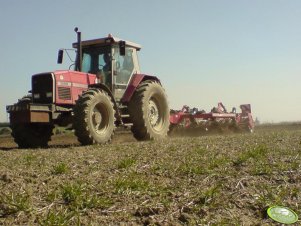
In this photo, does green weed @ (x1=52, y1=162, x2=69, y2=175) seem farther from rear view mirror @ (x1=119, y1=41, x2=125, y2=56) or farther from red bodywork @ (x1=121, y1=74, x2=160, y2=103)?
red bodywork @ (x1=121, y1=74, x2=160, y2=103)

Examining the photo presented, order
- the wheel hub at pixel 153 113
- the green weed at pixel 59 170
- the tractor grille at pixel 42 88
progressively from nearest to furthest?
the green weed at pixel 59 170 < the tractor grille at pixel 42 88 < the wheel hub at pixel 153 113

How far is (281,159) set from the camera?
19.6ft

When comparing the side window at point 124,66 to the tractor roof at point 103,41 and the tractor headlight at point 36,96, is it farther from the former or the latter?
the tractor headlight at point 36,96

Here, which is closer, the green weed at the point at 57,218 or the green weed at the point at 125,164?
the green weed at the point at 57,218

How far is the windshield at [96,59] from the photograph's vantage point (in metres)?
11.5

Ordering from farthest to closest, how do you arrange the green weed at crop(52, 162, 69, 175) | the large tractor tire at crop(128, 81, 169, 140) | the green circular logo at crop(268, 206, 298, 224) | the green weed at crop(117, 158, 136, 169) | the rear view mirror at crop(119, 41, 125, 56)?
the large tractor tire at crop(128, 81, 169, 140) → the rear view mirror at crop(119, 41, 125, 56) → the green weed at crop(117, 158, 136, 169) → the green weed at crop(52, 162, 69, 175) → the green circular logo at crop(268, 206, 298, 224)

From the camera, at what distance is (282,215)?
3600 mm

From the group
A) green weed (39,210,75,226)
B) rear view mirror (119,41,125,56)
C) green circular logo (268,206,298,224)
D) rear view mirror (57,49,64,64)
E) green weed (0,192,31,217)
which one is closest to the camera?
green weed (39,210,75,226)

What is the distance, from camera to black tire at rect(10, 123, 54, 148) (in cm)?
1034

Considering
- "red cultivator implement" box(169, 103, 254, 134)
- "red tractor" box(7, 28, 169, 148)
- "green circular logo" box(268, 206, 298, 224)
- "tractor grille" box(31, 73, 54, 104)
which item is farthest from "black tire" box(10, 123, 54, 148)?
"green circular logo" box(268, 206, 298, 224)

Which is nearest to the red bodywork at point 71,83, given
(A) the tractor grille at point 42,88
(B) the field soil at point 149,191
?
(A) the tractor grille at point 42,88

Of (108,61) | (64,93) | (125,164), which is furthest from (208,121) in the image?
(125,164)

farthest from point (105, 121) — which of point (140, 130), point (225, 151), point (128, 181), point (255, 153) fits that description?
point (128, 181)

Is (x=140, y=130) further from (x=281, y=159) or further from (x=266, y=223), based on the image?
(x=266, y=223)
